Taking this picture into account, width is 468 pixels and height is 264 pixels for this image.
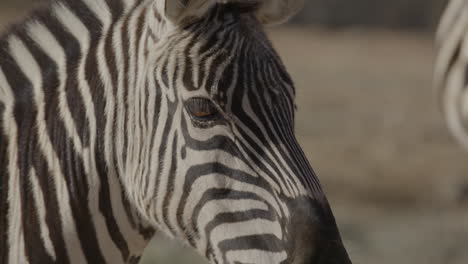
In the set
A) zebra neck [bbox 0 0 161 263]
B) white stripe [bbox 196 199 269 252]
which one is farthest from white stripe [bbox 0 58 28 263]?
white stripe [bbox 196 199 269 252]

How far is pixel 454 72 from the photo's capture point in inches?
92.9

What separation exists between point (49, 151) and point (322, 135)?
16.6 m

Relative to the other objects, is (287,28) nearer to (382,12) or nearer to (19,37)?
(382,12)

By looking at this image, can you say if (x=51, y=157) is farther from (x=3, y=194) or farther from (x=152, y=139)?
(x=152, y=139)

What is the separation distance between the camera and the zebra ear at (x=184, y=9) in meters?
3.96

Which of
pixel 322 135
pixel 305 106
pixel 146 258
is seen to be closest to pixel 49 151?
pixel 146 258

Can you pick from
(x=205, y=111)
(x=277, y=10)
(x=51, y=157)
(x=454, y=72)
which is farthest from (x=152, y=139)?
(x=454, y=72)

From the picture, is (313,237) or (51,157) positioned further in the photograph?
(51,157)

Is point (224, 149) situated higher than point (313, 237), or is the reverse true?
point (224, 149)

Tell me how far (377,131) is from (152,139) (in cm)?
1795

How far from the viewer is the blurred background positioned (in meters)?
12.0

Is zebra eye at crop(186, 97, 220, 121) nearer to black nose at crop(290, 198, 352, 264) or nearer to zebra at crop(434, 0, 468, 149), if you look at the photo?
black nose at crop(290, 198, 352, 264)

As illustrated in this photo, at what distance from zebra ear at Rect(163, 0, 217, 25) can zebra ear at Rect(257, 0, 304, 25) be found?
0.33 meters

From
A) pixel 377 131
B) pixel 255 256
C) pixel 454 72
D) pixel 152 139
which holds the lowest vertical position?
pixel 377 131
